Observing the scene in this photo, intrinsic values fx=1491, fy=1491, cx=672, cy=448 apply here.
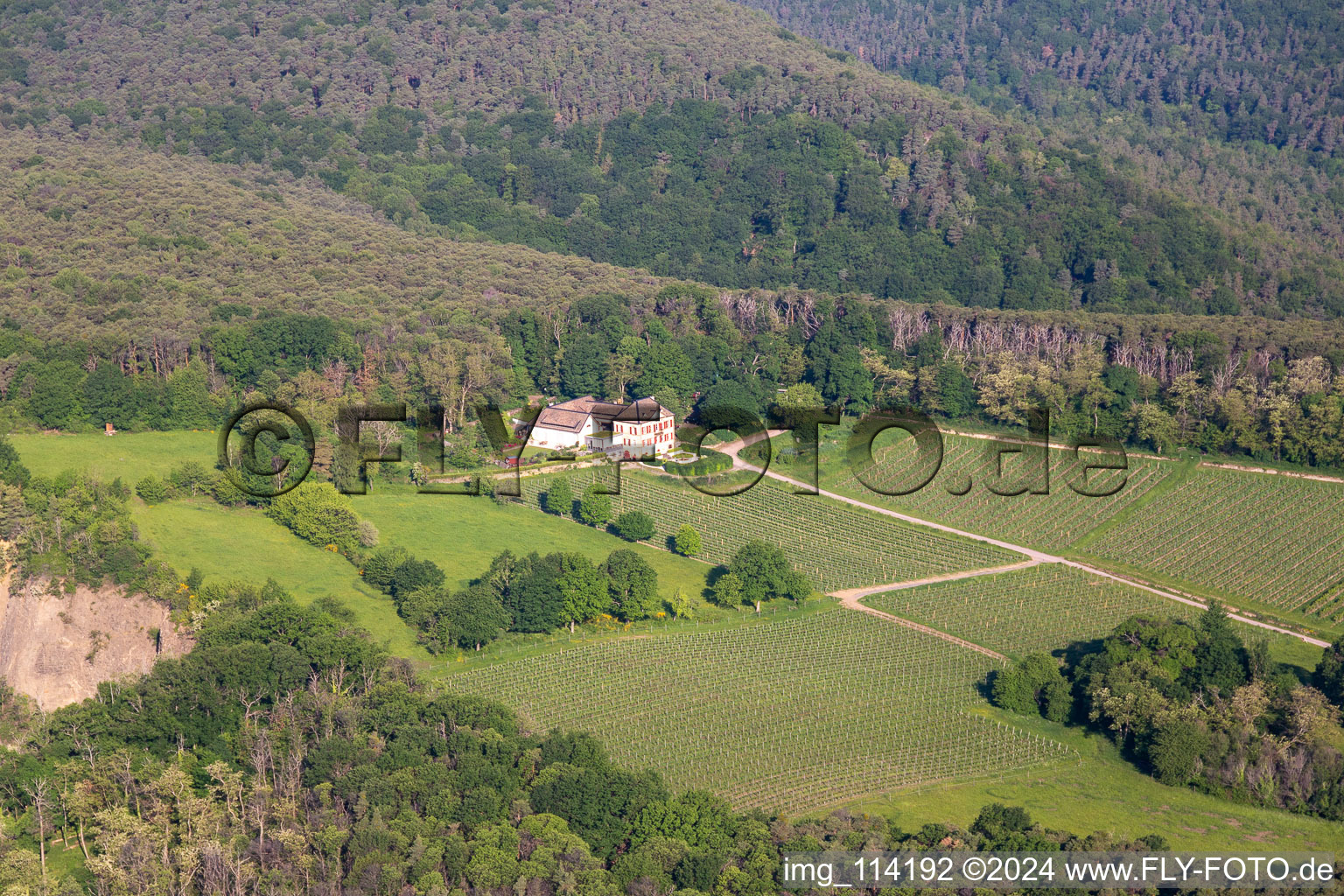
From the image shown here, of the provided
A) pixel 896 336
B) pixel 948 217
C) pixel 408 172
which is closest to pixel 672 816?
pixel 896 336

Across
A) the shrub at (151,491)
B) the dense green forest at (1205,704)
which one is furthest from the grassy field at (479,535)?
the dense green forest at (1205,704)

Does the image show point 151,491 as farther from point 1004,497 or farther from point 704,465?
point 1004,497

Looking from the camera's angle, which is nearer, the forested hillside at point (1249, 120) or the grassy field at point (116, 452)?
the grassy field at point (116, 452)

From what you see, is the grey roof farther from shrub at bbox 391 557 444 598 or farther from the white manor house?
shrub at bbox 391 557 444 598

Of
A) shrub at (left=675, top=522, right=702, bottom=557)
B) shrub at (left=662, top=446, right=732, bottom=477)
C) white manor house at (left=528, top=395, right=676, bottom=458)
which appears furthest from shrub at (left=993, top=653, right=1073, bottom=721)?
white manor house at (left=528, top=395, right=676, bottom=458)

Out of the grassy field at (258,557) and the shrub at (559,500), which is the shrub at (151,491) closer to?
the grassy field at (258,557)

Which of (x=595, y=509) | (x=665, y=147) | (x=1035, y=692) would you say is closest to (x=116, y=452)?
(x=595, y=509)
